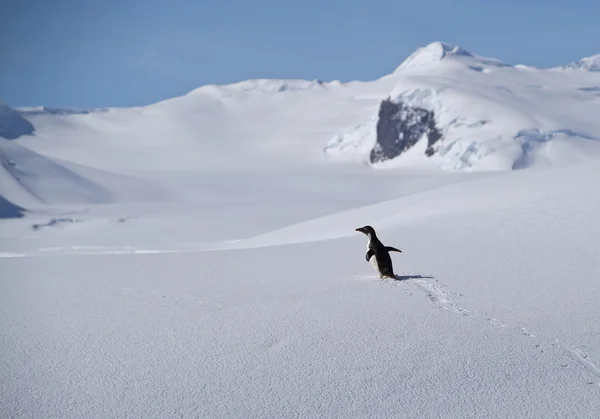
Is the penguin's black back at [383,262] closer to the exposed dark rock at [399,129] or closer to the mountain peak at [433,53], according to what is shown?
the exposed dark rock at [399,129]

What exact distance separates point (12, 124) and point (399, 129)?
7086 cm

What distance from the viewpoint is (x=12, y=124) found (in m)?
113

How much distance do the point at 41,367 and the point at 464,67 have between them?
118 meters

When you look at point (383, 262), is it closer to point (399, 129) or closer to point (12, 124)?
point (399, 129)

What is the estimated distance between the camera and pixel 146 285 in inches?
274

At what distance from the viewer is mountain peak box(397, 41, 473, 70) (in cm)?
14262

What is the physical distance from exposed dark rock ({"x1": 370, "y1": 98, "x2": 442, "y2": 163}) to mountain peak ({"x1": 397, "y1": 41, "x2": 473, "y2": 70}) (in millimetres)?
62360

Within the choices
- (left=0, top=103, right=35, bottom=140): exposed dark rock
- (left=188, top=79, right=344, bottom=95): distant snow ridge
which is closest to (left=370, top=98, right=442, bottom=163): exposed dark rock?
(left=188, top=79, right=344, bottom=95): distant snow ridge

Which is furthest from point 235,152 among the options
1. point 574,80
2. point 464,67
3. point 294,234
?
point 294,234

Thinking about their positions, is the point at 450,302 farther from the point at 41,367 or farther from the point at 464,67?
the point at 464,67

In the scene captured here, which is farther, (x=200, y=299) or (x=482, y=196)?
(x=482, y=196)

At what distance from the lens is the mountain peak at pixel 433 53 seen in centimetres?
14262

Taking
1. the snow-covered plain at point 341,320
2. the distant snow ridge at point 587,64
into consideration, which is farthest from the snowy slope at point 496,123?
the distant snow ridge at point 587,64

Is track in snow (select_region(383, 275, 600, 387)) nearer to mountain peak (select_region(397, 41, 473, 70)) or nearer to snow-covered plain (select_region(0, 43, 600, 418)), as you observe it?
snow-covered plain (select_region(0, 43, 600, 418))
